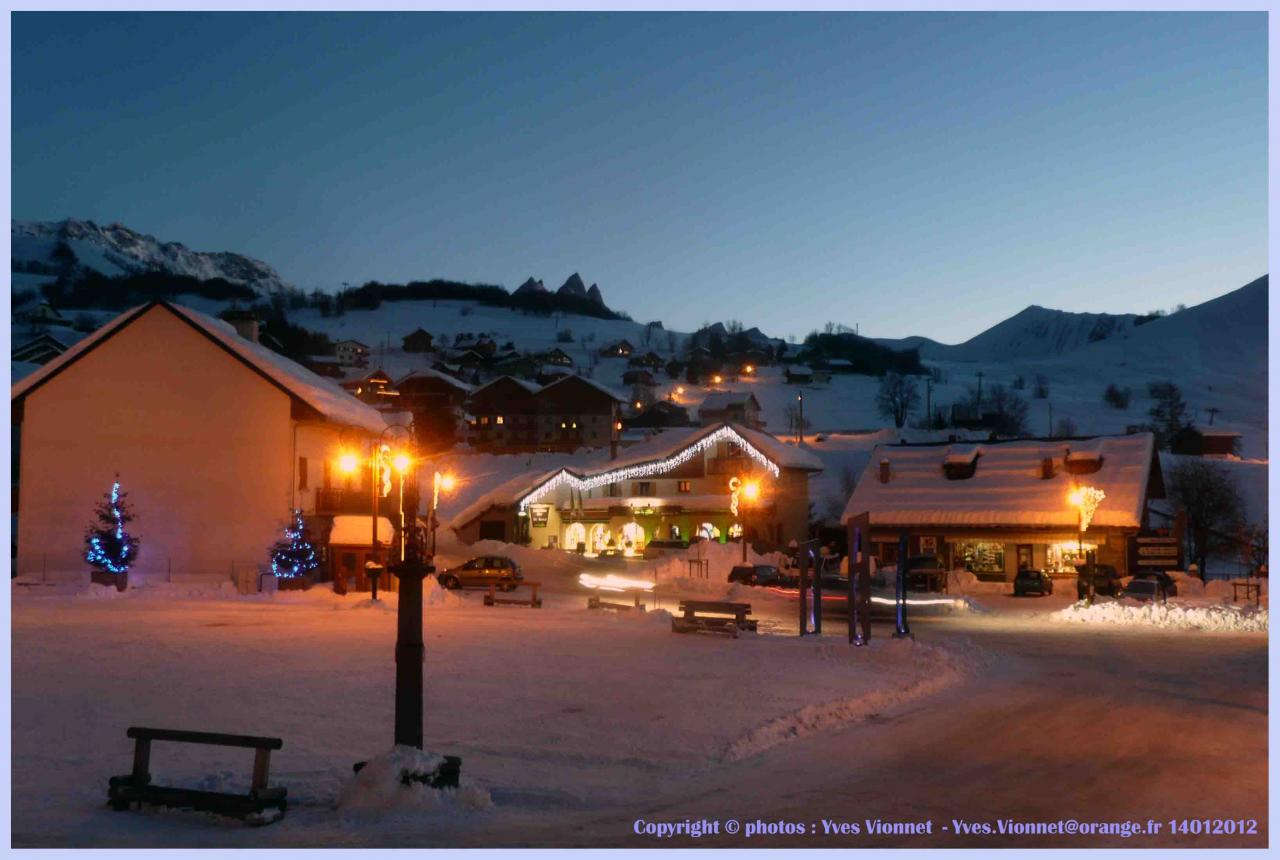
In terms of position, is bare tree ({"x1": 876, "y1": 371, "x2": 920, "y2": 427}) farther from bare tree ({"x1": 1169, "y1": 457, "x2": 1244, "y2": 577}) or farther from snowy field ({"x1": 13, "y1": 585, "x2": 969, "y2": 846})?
snowy field ({"x1": 13, "y1": 585, "x2": 969, "y2": 846})

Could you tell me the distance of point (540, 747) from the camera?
1470cm

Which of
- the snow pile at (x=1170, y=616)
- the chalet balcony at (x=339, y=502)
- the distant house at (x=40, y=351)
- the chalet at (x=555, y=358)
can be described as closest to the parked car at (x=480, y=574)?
the chalet balcony at (x=339, y=502)

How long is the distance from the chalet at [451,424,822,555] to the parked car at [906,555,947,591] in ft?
53.5

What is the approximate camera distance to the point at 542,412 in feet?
370

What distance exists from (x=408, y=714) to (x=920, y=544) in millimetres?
50525

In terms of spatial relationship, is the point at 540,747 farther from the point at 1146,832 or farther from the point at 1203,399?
the point at 1203,399

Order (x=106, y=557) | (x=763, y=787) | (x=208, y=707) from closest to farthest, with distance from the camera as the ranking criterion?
(x=763, y=787), (x=208, y=707), (x=106, y=557)

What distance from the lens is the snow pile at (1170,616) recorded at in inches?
1299

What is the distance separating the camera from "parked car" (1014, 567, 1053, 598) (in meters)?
47.4

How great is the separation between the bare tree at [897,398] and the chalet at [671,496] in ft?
203

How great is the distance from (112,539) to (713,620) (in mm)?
23218

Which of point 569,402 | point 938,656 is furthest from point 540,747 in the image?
point 569,402

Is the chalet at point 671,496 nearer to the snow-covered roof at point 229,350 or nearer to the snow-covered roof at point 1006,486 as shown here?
the snow-covered roof at point 1006,486

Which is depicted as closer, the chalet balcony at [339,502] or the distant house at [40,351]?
the chalet balcony at [339,502]
